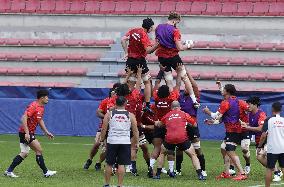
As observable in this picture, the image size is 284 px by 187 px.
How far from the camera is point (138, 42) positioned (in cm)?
2042

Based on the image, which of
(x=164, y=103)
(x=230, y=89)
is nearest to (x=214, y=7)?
(x=164, y=103)

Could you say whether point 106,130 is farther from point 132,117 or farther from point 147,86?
point 147,86

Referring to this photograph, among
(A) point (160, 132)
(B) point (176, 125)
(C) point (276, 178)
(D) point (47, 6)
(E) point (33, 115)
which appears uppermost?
(D) point (47, 6)

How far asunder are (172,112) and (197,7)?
20.3 meters

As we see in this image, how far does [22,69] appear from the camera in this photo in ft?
127

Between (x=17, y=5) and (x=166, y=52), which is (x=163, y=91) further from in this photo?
(x=17, y=5)

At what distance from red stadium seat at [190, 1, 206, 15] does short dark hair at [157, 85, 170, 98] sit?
19100mm

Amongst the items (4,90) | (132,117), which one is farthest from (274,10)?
(132,117)

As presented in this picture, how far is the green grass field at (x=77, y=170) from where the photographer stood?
1830 centimetres

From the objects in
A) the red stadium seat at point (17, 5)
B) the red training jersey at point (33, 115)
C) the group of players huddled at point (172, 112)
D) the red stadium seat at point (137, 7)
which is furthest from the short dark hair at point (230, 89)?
the red stadium seat at point (17, 5)

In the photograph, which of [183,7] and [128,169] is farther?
[183,7]

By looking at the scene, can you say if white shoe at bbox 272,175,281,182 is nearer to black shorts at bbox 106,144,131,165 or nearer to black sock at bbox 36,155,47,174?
black shorts at bbox 106,144,131,165

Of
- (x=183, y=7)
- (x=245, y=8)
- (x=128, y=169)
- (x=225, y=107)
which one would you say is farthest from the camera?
(x=183, y=7)

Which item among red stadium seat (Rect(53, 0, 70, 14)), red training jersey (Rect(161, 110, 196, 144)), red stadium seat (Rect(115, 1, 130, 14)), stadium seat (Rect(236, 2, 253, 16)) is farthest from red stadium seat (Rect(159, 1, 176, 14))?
red training jersey (Rect(161, 110, 196, 144))
